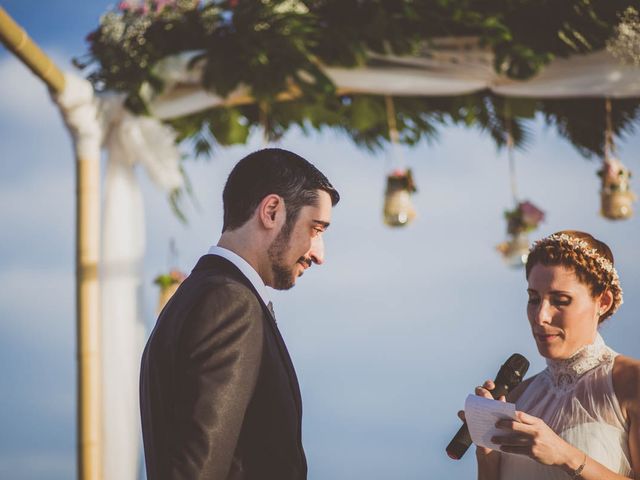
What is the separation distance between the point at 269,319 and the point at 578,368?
1.20m

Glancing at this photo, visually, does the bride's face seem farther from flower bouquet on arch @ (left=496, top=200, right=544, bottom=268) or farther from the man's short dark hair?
flower bouquet on arch @ (left=496, top=200, right=544, bottom=268)

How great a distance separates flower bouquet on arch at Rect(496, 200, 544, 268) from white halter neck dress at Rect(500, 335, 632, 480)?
3631 millimetres

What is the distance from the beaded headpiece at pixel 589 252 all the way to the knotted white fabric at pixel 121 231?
3.77 meters

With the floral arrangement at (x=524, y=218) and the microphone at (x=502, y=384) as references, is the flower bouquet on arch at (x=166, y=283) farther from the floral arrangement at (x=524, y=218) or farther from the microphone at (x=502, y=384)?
the microphone at (x=502, y=384)

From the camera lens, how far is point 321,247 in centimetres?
224

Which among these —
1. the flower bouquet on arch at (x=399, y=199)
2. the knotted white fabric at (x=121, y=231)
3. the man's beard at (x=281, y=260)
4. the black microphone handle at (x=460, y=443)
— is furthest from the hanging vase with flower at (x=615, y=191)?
the man's beard at (x=281, y=260)

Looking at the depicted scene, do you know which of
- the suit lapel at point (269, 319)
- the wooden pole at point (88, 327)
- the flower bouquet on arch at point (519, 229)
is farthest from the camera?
the flower bouquet on arch at point (519, 229)

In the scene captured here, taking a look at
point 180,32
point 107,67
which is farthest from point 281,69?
point 107,67

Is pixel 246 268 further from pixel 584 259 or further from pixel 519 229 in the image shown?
pixel 519 229

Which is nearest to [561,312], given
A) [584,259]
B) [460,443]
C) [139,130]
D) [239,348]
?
[584,259]

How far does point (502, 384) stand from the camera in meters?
2.53

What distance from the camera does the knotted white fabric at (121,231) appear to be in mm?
5773

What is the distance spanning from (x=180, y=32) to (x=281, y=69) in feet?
2.97

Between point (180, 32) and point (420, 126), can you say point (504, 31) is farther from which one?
point (180, 32)
